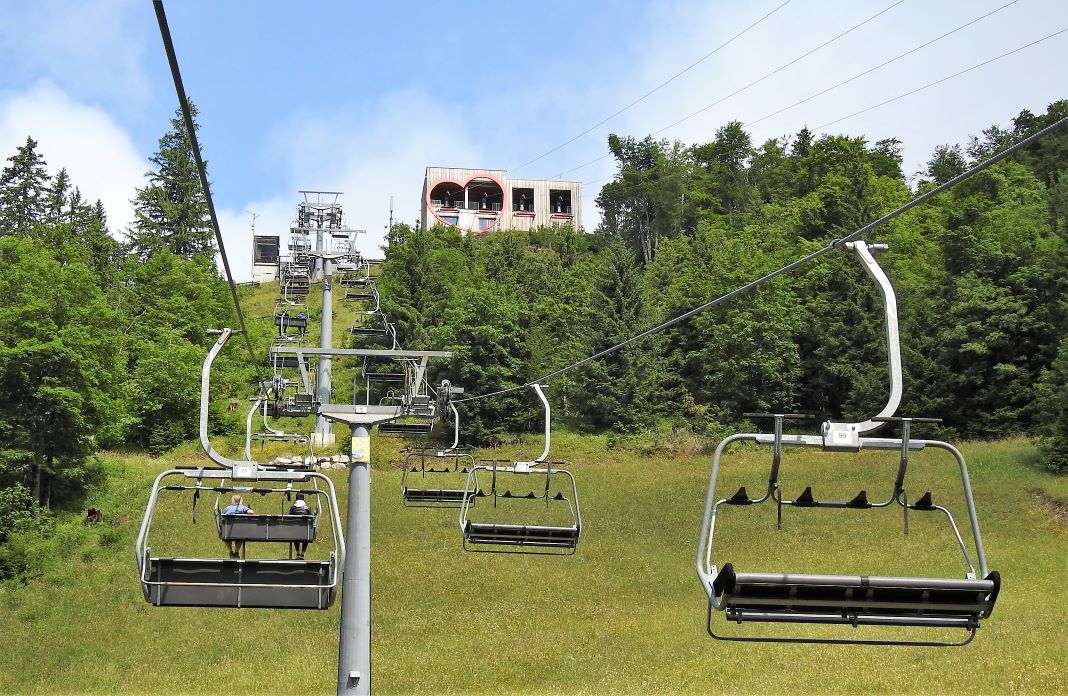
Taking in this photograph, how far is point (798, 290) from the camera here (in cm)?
6556

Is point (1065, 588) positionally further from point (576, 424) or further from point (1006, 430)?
point (576, 424)

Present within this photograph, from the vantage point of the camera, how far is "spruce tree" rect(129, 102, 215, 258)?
78688 millimetres

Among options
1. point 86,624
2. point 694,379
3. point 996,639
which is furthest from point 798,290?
point 86,624

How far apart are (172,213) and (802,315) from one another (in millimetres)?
47466

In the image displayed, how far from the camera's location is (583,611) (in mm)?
24891

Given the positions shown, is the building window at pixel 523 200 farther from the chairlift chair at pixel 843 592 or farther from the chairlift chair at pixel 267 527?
the chairlift chair at pixel 843 592

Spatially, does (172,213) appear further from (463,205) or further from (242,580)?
(242,580)

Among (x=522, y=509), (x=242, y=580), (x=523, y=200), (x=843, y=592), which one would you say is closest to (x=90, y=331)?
(x=522, y=509)

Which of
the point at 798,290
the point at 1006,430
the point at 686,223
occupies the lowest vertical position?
the point at 1006,430

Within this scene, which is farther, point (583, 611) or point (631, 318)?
point (631, 318)

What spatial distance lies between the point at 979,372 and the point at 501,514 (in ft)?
88.9

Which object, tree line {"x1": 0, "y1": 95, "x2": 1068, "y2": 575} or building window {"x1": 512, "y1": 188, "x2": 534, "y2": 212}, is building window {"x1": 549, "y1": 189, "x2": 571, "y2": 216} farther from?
tree line {"x1": 0, "y1": 95, "x2": 1068, "y2": 575}

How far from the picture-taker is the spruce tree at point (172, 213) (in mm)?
78688

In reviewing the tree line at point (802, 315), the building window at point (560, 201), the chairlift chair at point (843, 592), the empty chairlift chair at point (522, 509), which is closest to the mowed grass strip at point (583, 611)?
the empty chairlift chair at point (522, 509)
